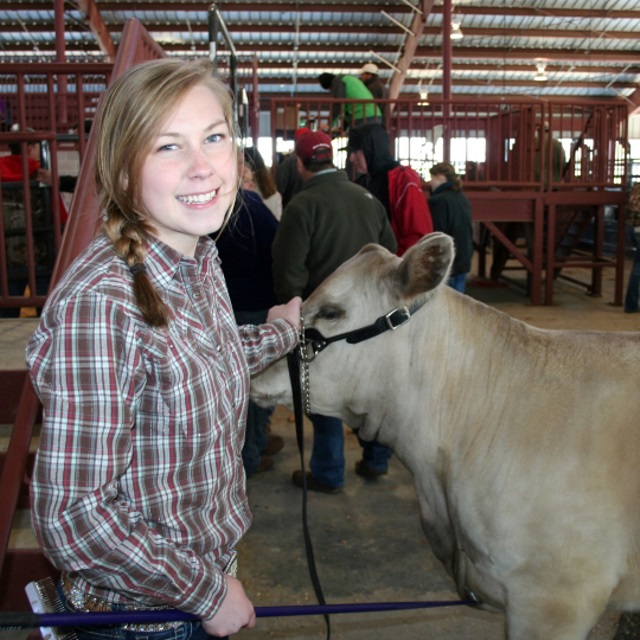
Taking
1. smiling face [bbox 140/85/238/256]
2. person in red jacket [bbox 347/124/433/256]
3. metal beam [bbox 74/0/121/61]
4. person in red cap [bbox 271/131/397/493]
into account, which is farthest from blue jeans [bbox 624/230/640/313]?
metal beam [bbox 74/0/121/61]

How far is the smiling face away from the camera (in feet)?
4.60

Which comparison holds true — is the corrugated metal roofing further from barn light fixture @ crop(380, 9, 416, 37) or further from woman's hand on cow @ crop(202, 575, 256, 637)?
woman's hand on cow @ crop(202, 575, 256, 637)

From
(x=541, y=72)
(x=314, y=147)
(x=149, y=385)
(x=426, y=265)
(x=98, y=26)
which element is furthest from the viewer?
(x=541, y=72)

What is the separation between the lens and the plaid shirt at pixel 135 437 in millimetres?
1203

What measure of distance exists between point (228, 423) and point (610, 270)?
15.0 metres

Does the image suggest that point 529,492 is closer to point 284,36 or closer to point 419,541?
point 419,541

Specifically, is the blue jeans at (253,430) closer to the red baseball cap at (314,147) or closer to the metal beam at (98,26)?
the red baseball cap at (314,147)

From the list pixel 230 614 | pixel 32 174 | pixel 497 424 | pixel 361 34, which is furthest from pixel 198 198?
pixel 361 34

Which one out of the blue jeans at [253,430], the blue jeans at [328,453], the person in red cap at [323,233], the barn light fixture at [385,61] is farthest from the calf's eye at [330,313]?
the barn light fixture at [385,61]

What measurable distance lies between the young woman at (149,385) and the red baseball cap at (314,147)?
302 centimetres

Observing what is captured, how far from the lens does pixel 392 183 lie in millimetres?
5496

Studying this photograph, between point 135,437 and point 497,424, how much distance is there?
1223mm

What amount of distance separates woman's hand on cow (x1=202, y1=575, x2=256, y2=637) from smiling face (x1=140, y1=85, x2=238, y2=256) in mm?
642

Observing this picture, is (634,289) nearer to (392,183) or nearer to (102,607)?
(392,183)
